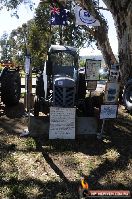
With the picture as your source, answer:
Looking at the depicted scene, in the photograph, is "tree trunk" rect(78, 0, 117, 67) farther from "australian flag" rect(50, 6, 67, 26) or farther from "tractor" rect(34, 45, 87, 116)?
"tractor" rect(34, 45, 87, 116)

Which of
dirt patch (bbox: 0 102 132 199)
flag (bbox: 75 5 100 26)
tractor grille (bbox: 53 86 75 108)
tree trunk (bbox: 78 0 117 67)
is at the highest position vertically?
flag (bbox: 75 5 100 26)

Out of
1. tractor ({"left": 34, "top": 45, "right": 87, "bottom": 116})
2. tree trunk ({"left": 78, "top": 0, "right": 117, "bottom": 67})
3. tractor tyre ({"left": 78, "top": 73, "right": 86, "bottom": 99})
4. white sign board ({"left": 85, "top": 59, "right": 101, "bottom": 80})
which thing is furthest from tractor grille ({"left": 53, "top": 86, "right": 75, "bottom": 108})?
tree trunk ({"left": 78, "top": 0, "right": 117, "bottom": 67})

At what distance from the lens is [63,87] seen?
8867 millimetres

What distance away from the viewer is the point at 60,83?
8906 mm

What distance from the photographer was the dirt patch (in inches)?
232

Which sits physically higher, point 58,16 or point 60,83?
point 58,16

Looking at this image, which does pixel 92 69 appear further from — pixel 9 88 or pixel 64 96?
pixel 64 96

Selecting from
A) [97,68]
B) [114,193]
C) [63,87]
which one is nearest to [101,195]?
[114,193]

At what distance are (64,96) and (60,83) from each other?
30cm

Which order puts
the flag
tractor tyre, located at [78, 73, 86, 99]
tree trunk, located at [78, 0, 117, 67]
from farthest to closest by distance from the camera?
tree trunk, located at [78, 0, 117, 67] → the flag → tractor tyre, located at [78, 73, 86, 99]

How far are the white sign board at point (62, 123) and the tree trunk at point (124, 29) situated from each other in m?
5.13

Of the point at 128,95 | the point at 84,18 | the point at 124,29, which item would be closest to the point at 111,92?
the point at 128,95

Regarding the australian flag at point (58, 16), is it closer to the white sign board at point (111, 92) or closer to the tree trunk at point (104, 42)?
the tree trunk at point (104, 42)

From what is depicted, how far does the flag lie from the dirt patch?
255 inches
